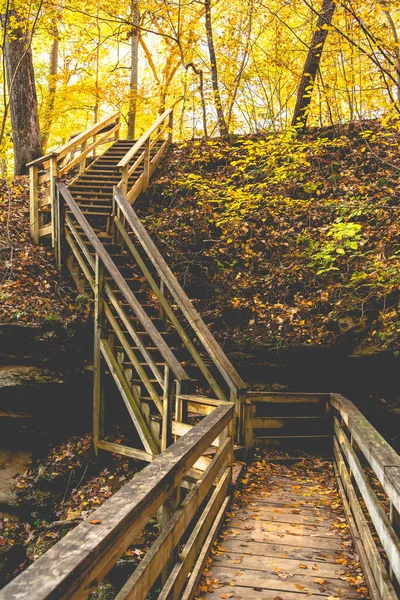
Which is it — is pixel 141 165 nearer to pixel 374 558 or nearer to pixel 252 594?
pixel 252 594

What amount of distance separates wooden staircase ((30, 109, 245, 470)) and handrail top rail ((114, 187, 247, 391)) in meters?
0.02

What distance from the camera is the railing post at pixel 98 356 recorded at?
8359 mm

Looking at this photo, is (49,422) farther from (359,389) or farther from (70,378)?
(359,389)

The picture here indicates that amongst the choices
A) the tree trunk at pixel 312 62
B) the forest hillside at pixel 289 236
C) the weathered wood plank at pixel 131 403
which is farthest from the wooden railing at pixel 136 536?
the tree trunk at pixel 312 62

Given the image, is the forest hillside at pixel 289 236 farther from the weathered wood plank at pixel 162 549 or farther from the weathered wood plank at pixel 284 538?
the weathered wood plank at pixel 162 549

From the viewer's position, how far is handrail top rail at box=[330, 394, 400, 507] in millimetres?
3002

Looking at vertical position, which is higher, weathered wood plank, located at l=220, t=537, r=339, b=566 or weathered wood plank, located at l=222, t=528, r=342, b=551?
weathered wood plank, located at l=220, t=537, r=339, b=566

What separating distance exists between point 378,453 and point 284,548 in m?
1.32

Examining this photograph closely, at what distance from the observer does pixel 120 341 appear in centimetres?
811

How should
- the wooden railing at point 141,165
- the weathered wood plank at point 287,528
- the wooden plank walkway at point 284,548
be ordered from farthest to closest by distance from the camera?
the wooden railing at point 141,165
the weathered wood plank at point 287,528
the wooden plank walkway at point 284,548

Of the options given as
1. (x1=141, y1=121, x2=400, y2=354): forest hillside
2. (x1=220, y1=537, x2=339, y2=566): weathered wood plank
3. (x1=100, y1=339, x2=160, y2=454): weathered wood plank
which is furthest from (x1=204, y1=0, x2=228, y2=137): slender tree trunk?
(x1=220, y1=537, x2=339, y2=566): weathered wood plank

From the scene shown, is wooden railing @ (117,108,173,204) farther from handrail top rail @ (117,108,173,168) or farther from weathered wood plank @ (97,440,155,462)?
weathered wood plank @ (97,440,155,462)

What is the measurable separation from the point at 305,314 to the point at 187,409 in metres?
3.37

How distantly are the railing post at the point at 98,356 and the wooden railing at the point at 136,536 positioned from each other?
415 centimetres
